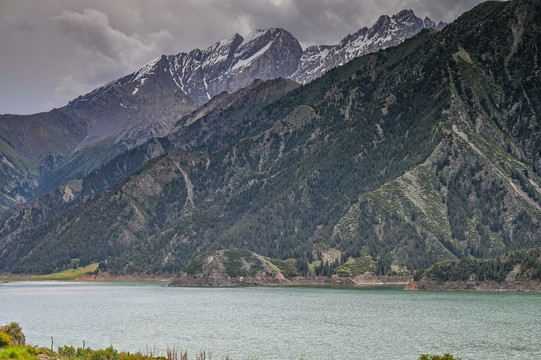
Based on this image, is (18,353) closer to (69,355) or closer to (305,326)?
(69,355)

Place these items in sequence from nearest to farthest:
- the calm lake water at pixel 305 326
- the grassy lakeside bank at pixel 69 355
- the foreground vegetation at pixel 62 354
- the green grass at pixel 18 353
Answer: the green grass at pixel 18 353
the grassy lakeside bank at pixel 69 355
the foreground vegetation at pixel 62 354
the calm lake water at pixel 305 326

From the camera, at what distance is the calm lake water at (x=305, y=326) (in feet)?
323

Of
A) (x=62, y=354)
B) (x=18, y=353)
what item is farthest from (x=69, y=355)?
(x=18, y=353)

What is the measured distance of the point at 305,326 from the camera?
416 ft

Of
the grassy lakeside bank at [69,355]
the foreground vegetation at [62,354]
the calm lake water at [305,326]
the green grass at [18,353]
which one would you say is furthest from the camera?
the calm lake water at [305,326]

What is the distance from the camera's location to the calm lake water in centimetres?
9844

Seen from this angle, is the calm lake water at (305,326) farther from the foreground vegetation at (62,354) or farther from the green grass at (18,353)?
the green grass at (18,353)

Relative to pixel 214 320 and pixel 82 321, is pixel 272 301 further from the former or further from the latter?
pixel 82 321

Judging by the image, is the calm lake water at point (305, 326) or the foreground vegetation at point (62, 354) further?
the calm lake water at point (305, 326)

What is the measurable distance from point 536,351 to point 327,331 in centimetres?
3732

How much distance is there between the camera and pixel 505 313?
141875 mm

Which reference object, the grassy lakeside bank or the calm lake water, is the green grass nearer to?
the grassy lakeside bank

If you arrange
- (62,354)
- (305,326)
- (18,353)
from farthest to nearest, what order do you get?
(305,326)
(62,354)
(18,353)

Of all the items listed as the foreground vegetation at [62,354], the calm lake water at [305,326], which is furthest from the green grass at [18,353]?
the calm lake water at [305,326]
